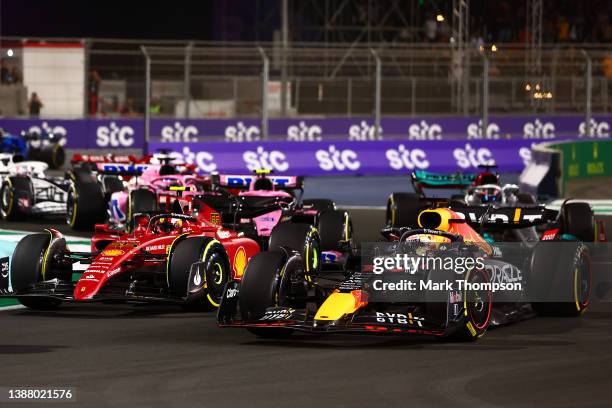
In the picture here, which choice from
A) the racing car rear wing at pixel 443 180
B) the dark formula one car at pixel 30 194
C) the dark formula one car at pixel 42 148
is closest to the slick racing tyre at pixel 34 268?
the racing car rear wing at pixel 443 180

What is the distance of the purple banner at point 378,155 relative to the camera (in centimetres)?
3234

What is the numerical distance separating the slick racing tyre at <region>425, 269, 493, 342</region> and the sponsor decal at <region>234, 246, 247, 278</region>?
3336 millimetres

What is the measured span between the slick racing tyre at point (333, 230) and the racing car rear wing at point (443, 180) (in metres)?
3.46

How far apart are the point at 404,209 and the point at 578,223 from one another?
415cm

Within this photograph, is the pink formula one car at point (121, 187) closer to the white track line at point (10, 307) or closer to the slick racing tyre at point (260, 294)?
the white track line at point (10, 307)

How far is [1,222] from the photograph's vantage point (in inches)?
887

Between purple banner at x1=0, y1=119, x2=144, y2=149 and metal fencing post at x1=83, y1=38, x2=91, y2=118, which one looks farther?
purple banner at x1=0, y1=119, x2=144, y2=149

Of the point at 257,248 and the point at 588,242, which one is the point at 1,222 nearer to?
the point at 257,248

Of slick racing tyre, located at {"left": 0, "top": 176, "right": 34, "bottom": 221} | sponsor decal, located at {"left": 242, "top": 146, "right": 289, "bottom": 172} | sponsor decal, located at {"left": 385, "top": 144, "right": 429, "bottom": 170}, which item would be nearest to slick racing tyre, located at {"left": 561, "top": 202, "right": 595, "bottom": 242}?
slick racing tyre, located at {"left": 0, "top": 176, "right": 34, "bottom": 221}

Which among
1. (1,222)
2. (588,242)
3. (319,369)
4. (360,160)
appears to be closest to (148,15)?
(360,160)

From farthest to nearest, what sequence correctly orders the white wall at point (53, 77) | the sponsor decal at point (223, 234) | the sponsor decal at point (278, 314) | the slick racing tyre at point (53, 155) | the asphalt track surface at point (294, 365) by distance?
the white wall at point (53, 77)
the slick racing tyre at point (53, 155)
the sponsor decal at point (223, 234)
the sponsor decal at point (278, 314)
the asphalt track surface at point (294, 365)

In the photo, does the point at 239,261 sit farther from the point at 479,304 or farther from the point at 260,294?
the point at 479,304

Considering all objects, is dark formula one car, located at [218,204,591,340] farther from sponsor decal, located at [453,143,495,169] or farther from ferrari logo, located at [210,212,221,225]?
sponsor decal, located at [453,143,495,169]

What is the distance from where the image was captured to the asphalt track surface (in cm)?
923
